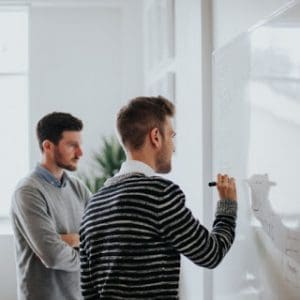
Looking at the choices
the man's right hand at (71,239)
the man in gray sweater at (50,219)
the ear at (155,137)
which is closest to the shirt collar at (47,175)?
the man in gray sweater at (50,219)

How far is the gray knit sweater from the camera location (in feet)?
7.12

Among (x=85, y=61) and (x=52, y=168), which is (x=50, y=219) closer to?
(x=52, y=168)

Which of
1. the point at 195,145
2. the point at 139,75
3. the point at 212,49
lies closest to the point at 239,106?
the point at 212,49

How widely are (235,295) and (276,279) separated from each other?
45 centimetres

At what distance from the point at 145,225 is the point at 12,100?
3.48 metres

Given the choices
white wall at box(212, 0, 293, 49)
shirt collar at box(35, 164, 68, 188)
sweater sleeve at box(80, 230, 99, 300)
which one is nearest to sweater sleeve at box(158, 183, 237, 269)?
sweater sleeve at box(80, 230, 99, 300)

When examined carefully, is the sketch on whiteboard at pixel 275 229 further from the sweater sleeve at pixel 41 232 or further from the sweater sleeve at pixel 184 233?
the sweater sleeve at pixel 41 232

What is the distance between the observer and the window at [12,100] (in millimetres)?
4586

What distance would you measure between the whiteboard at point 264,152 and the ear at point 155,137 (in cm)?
31

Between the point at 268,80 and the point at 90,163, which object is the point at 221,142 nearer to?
the point at 268,80

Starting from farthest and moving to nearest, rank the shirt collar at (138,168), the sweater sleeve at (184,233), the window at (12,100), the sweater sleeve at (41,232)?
the window at (12,100) < the sweater sleeve at (41,232) < the shirt collar at (138,168) < the sweater sleeve at (184,233)

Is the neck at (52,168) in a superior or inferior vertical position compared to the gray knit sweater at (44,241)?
superior

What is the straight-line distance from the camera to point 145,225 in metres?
1.43

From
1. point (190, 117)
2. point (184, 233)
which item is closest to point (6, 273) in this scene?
point (190, 117)
